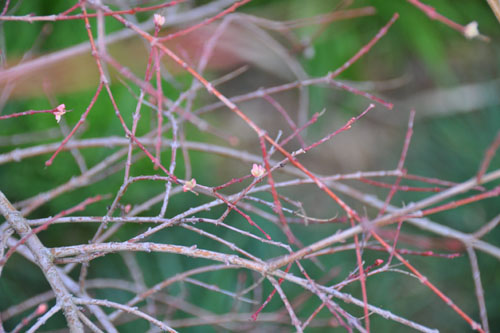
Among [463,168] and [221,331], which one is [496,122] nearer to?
[463,168]

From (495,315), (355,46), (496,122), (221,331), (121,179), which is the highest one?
(355,46)

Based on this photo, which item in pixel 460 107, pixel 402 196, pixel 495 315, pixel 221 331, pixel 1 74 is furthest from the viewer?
pixel 460 107

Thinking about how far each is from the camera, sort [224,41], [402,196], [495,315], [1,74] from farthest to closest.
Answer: [224,41] < [402,196] < [495,315] < [1,74]

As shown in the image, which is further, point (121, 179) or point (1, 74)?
point (121, 179)

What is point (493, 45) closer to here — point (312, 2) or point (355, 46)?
point (355, 46)

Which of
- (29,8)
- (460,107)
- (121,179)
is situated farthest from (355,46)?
(29,8)

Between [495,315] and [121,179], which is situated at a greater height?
[121,179]
